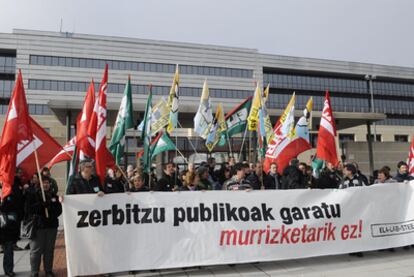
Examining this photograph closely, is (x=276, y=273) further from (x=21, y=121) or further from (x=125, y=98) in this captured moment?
(x=125, y=98)

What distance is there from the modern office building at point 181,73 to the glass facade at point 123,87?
135 mm

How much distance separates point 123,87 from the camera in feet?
177

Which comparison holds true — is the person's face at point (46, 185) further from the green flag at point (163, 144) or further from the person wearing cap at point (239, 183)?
the green flag at point (163, 144)

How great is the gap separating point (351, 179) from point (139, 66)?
52304 millimetres

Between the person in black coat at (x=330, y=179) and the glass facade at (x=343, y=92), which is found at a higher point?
the glass facade at (x=343, y=92)

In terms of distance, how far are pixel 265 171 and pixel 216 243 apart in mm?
3343

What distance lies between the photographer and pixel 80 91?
52.5 metres

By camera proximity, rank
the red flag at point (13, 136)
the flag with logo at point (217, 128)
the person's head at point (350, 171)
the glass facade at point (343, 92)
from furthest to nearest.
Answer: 1. the glass facade at point (343, 92)
2. the flag with logo at point (217, 128)
3. the person's head at point (350, 171)
4. the red flag at point (13, 136)

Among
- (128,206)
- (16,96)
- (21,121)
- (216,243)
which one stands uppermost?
(16,96)

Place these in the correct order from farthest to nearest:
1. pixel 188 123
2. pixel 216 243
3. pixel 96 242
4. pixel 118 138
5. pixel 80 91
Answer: pixel 80 91 → pixel 188 123 → pixel 118 138 → pixel 216 243 → pixel 96 242

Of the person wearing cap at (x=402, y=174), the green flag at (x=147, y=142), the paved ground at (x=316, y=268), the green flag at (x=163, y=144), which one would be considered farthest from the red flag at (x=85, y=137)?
the person wearing cap at (x=402, y=174)

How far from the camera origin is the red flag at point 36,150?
585 cm

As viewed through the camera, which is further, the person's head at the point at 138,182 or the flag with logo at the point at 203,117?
the flag with logo at the point at 203,117

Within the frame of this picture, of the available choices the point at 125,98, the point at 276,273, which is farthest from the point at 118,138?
the point at 276,273
